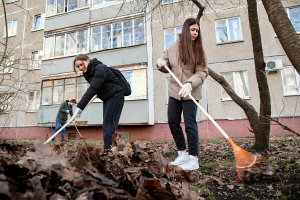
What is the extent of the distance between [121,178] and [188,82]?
1.61 m

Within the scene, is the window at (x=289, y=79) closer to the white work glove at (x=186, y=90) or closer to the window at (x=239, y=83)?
the window at (x=239, y=83)

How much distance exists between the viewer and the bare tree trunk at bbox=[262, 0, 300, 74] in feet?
6.59

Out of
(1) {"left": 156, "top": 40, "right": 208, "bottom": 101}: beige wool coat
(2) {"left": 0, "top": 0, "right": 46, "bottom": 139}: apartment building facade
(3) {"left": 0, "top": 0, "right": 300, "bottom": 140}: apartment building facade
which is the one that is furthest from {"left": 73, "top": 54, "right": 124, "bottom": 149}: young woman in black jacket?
(2) {"left": 0, "top": 0, "right": 46, "bottom": 139}: apartment building facade

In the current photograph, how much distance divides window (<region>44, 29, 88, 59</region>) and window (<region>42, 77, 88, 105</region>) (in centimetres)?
162

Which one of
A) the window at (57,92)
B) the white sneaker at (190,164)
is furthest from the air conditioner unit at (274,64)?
the window at (57,92)

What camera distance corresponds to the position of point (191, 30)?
108 inches

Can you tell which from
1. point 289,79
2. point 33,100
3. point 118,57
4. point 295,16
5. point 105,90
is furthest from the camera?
point 33,100

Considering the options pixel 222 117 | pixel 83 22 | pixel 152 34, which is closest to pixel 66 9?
pixel 83 22

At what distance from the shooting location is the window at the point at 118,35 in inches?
416

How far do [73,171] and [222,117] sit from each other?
31.2 ft

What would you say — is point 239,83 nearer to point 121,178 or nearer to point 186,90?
point 186,90

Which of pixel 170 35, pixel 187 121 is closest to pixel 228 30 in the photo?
pixel 170 35

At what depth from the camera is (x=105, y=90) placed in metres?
3.37

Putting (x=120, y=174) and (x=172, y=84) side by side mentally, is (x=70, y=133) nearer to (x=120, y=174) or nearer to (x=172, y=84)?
(x=172, y=84)
